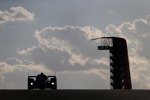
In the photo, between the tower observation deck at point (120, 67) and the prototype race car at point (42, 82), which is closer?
the prototype race car at point (42, 82)

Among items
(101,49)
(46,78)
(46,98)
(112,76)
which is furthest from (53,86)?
(101,49)

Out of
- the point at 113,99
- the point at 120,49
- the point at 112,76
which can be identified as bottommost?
the point at 113,99

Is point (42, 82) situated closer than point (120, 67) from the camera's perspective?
Yes

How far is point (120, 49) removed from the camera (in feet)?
420

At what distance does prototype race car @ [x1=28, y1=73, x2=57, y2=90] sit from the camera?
7106cm

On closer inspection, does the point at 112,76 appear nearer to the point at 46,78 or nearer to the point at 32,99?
the point at 46,78

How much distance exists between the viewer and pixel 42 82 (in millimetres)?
71062

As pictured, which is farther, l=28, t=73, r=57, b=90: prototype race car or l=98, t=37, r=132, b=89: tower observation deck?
l=98, t=37, r=132, b=89: tower observation deck

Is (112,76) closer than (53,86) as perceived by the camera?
No

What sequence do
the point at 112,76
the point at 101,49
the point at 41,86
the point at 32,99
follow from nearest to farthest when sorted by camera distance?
1. the point at 32,99
2. the point at 41,86
3. the point at 112,76
4. the point at 101,49

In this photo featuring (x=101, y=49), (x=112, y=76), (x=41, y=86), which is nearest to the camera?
(x=41, y=86)

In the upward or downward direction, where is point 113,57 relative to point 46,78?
upward

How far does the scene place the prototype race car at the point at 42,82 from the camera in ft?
233

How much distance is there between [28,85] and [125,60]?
57.1 m
